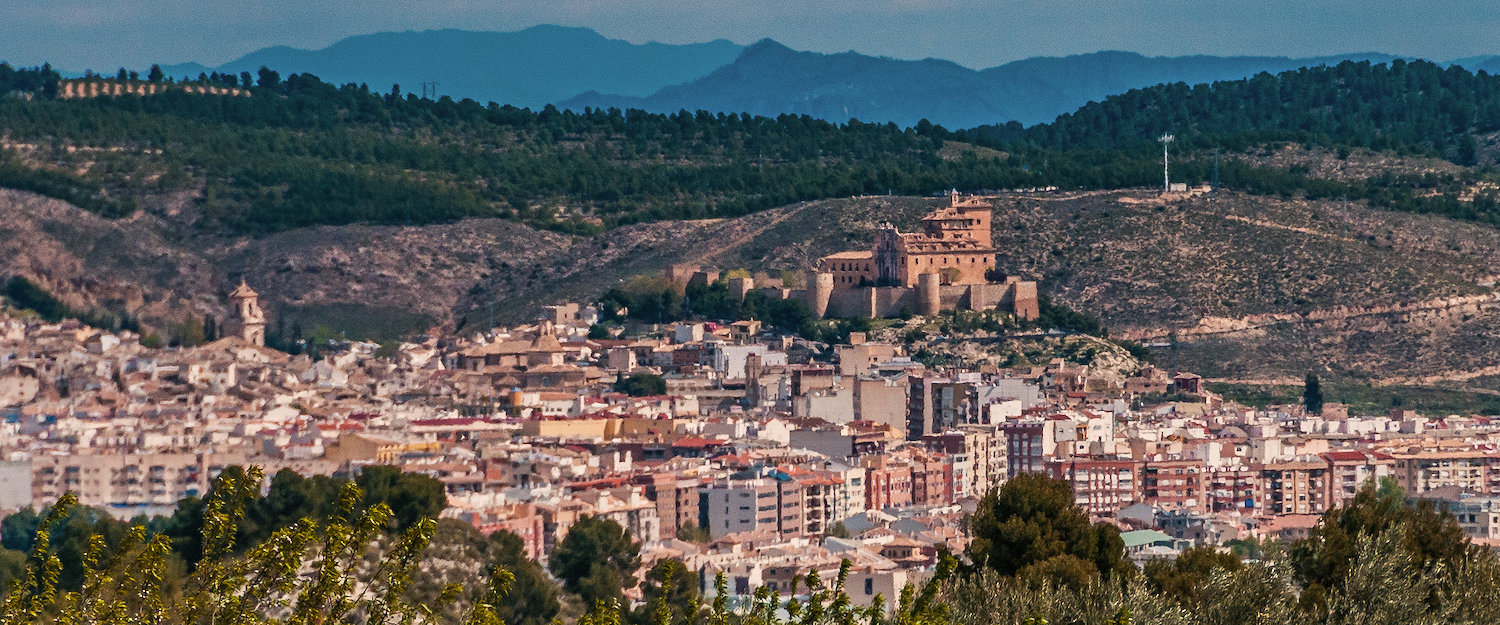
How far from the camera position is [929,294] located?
251 ft

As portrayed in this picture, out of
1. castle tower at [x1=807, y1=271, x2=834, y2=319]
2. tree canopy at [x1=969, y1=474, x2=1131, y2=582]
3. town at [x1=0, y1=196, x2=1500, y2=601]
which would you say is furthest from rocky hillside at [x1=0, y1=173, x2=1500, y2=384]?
tree canopy at [x1=969, y1=474, x2=1131, y2=582]

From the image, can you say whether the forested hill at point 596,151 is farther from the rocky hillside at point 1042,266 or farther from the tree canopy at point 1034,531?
the tree canopy at point 1034,531

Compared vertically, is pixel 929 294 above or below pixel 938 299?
above

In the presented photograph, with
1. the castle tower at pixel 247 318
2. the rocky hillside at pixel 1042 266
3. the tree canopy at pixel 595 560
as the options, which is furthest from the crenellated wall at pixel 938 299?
the tree canopy at pixel 595 560

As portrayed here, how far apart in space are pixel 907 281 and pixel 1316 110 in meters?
49.9

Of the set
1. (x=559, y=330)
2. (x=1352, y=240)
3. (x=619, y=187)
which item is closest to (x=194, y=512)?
(x=559, y=330)

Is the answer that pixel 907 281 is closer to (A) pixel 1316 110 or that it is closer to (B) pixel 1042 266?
(B) pixel 1042 266

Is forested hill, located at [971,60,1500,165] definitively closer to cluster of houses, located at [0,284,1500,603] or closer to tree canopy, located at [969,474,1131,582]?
cluster of houses, located at [0,284,1500,603]

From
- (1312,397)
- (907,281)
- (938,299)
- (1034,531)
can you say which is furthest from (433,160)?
(1034,531)

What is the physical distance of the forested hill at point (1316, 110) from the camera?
116688mm

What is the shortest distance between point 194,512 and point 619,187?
62.8 meters

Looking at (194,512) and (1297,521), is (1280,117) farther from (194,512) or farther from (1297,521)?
(194,512)

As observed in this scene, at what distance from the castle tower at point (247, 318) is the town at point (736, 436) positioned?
130 centimetres

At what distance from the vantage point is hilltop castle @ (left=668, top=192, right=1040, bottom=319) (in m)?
77.1
